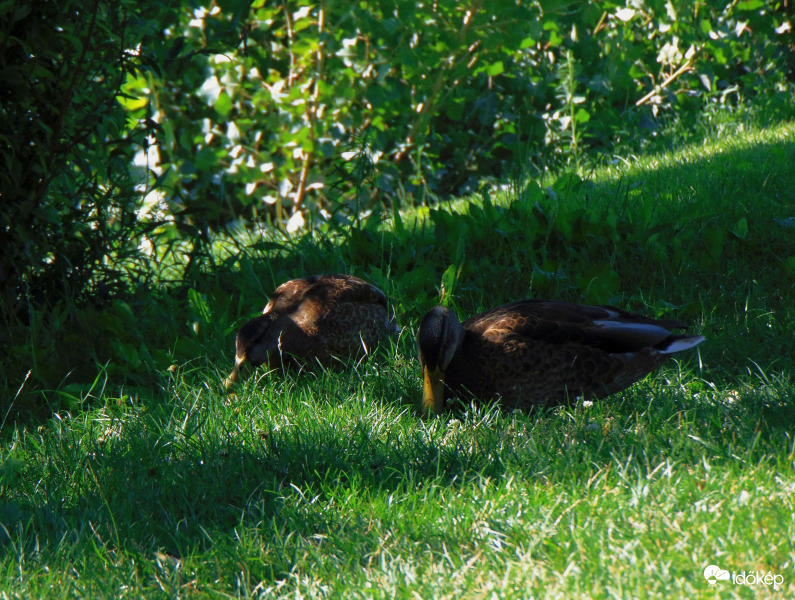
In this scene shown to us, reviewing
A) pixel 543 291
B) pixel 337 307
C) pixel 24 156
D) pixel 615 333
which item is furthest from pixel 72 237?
pixel 615 333

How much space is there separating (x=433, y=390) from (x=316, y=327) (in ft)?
2.98

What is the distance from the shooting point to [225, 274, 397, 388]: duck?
451 cm

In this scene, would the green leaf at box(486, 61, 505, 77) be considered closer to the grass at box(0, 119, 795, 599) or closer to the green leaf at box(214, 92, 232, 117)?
the green leaf at box(214, 92, 232, 117)

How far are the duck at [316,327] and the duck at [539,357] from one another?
2.23ft

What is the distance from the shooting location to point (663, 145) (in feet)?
26.5

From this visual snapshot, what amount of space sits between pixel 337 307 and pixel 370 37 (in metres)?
4.41

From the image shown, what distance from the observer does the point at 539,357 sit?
3941 mm

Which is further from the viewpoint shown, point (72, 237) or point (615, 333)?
point (72, 237)

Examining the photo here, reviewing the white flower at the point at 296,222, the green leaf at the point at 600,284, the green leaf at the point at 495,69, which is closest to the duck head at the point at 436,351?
the green leaf at the point at 600,284

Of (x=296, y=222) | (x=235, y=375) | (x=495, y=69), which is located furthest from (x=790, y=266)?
(x=296, y=222)

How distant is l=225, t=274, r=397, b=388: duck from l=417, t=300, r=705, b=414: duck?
679 mm

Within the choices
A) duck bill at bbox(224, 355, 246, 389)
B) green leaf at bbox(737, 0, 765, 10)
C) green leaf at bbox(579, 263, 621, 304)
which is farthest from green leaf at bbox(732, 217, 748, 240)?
green leaf at bbox(737, 0, 765, 10)

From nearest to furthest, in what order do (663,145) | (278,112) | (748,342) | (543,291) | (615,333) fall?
(615,333)
(748,342)
(543,291)
(663,145)
(278,112)

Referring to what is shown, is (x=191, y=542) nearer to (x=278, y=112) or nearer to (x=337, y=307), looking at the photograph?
(x=337, y=307)
